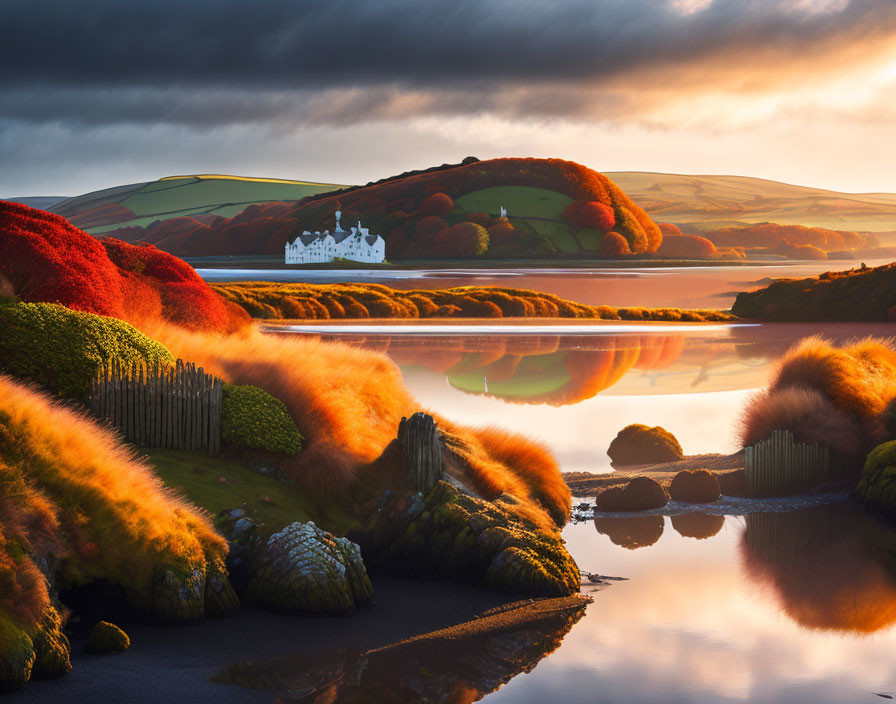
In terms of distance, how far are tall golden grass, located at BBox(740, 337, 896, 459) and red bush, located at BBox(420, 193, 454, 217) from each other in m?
90.4

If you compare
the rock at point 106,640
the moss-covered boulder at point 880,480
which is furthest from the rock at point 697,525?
the rock at point 106,640

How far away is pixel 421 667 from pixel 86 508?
3613 millimetres

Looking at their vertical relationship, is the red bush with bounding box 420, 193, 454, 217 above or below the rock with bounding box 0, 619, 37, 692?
above

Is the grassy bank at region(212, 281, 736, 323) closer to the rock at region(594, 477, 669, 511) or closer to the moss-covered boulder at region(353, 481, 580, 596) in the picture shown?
the rock at region(594, 477, 669, 511)

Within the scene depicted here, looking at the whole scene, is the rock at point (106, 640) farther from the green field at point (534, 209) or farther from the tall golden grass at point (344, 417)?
the green field at point (534, 209)

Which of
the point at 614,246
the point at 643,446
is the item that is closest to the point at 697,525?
the point at 643,446

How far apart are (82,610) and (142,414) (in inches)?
144

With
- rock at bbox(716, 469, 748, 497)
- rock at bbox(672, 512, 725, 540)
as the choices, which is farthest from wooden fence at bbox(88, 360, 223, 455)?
rock at bbox(716, 469, 748, 497)

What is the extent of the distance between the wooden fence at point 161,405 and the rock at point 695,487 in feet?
23.8

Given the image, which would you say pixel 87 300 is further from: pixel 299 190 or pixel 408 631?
pixel 299 190

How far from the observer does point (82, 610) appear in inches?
356

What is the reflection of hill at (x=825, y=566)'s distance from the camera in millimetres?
10469

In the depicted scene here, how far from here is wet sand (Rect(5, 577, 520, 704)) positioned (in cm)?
765

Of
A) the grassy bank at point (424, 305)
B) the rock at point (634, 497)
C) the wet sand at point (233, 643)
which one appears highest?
the grassy bank at point (424, 305)
